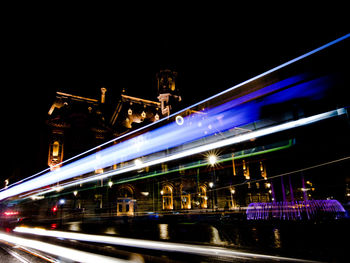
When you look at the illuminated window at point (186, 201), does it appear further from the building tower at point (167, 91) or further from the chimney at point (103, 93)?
the chimney at point (103, 93)

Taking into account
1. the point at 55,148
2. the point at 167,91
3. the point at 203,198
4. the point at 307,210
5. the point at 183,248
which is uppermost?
the point at 167,91

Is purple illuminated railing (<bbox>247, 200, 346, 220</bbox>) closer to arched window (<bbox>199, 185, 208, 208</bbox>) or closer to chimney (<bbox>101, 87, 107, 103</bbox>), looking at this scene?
arched window (<bbox>199, 185, 208, 208</bbox>)

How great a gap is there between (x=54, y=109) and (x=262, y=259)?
3979cm

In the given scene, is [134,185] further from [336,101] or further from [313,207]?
[336,101]

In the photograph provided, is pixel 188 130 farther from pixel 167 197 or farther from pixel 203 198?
pixel 167 197

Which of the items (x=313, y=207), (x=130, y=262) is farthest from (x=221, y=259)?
(x=313, y=207)

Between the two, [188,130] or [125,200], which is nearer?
[188,130]

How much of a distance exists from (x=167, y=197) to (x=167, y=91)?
20815mm

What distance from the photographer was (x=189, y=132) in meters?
10.1

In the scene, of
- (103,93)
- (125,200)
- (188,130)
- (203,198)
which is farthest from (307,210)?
(103,93)

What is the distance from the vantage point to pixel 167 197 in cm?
3030

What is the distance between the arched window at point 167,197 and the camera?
29.8 meters

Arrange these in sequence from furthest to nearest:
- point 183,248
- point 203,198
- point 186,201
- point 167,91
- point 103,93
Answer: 1. point 103,93
2. point 167,91
3. point 186,201
4. point 203,198
5. point 183,248

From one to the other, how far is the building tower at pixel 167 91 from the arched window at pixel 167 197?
1529 centimetres
